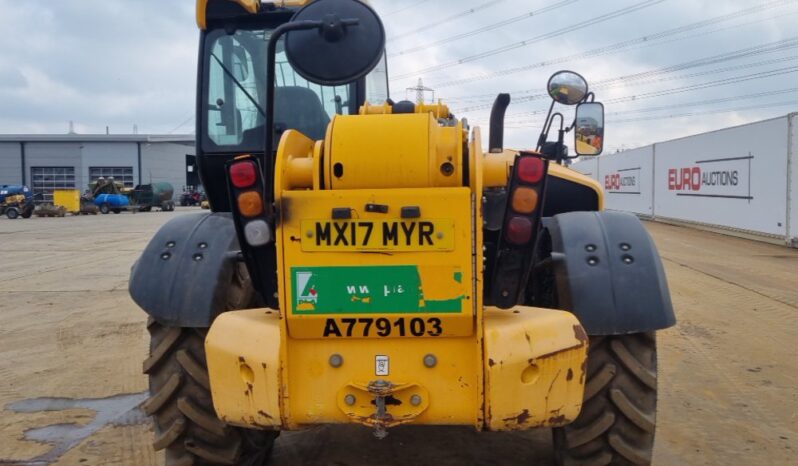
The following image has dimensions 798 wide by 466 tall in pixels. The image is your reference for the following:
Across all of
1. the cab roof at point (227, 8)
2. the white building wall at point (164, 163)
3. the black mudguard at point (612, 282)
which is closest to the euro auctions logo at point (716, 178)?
the cab roof at point (227, 8)

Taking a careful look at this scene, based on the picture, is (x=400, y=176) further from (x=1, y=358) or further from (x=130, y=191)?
(x=130, y=191)

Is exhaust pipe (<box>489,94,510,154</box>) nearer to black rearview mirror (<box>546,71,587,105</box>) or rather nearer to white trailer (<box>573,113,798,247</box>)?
black rearview mirror (<box>546,71,587,105</box>)

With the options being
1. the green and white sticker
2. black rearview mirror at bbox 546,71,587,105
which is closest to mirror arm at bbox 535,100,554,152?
black rearview mirror at bbox 546,71,587,105

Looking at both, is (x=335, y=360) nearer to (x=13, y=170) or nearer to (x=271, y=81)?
(x=271, y=81)

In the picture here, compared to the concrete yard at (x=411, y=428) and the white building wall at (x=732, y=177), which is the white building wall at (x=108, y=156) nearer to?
the white building wall at (x=732, y=177)

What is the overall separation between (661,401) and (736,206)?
14.8 meters

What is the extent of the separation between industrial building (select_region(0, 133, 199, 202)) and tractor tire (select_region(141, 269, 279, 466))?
58.3 meters

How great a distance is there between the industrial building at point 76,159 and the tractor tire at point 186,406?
58320mm

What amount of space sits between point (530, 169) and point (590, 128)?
1.73 metres

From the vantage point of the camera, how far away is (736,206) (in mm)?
18109

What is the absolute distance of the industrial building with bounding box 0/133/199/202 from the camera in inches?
2324

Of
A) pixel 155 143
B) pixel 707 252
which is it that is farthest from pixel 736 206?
pixel 155 143

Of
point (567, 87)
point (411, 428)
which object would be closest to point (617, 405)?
point (411, 428)

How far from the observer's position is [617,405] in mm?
3047
